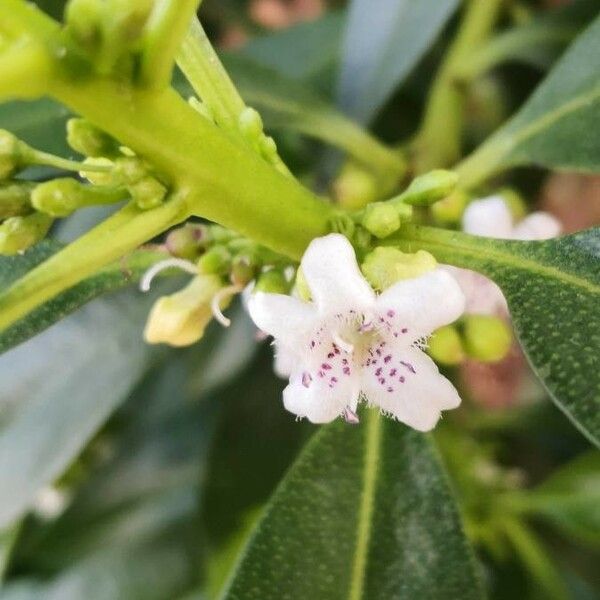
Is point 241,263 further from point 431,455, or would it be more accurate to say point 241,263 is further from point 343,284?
point 431,455

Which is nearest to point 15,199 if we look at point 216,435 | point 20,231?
point 20,231

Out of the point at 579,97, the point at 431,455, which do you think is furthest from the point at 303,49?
the point at 431,455

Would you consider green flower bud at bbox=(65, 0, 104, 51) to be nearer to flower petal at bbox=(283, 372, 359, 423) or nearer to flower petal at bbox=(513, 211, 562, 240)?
flower petal at bbox=(283, 372, 359, 423)

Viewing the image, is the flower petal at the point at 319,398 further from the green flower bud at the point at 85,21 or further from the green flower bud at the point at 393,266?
the green flower bud at the point at 85,21

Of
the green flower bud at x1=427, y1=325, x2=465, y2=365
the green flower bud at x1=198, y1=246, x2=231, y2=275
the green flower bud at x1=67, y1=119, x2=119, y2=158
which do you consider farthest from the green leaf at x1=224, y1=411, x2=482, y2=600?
the green flower bud at x1=67, y1=119, x2=119, y2=158

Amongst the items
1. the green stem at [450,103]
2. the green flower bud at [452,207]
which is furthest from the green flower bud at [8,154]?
the green stem at [450,103]

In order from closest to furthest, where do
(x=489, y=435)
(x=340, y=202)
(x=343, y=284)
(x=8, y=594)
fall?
(x=343, y=284), (x=340, y=202), (x=8, y=594), (x=489, y=435)

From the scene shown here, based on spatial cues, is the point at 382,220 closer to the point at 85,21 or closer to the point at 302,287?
the point at 302,287

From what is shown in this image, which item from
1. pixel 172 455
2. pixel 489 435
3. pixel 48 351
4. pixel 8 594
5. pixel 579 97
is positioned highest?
pixel 489 435
